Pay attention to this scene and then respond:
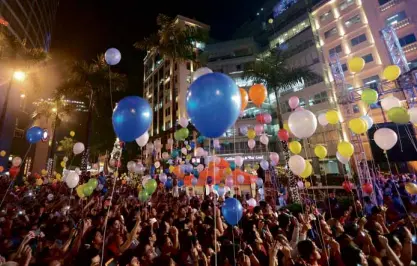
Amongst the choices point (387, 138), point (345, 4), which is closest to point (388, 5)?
point (345, 4)

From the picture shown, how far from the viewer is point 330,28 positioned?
3256cm

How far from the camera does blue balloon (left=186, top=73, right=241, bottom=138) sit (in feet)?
11.3

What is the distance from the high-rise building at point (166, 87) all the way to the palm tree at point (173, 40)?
22985mm

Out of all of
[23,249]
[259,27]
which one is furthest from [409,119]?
[259,27]

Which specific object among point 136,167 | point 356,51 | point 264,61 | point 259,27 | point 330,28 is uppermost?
point 259,27

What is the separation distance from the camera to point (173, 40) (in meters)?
14.8

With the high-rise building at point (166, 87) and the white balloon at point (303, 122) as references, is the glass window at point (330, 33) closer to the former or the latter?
the high-rise building at point (166, 87)

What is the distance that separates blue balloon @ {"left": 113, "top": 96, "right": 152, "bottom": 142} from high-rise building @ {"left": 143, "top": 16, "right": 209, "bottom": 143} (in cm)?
3421

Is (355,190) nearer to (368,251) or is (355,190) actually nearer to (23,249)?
(368,251)

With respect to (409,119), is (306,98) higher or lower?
higher

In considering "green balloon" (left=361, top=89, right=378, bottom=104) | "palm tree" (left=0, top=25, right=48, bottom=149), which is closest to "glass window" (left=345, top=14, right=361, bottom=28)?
"green balloon" (left=361, top=89, right=378, bottom=104)

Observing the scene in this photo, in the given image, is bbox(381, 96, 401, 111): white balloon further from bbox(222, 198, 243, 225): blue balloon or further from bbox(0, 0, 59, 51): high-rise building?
bbox(0, 0, 59, 51): high-rise building

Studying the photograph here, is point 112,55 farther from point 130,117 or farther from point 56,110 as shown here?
point 56,110

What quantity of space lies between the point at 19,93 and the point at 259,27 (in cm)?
4376
